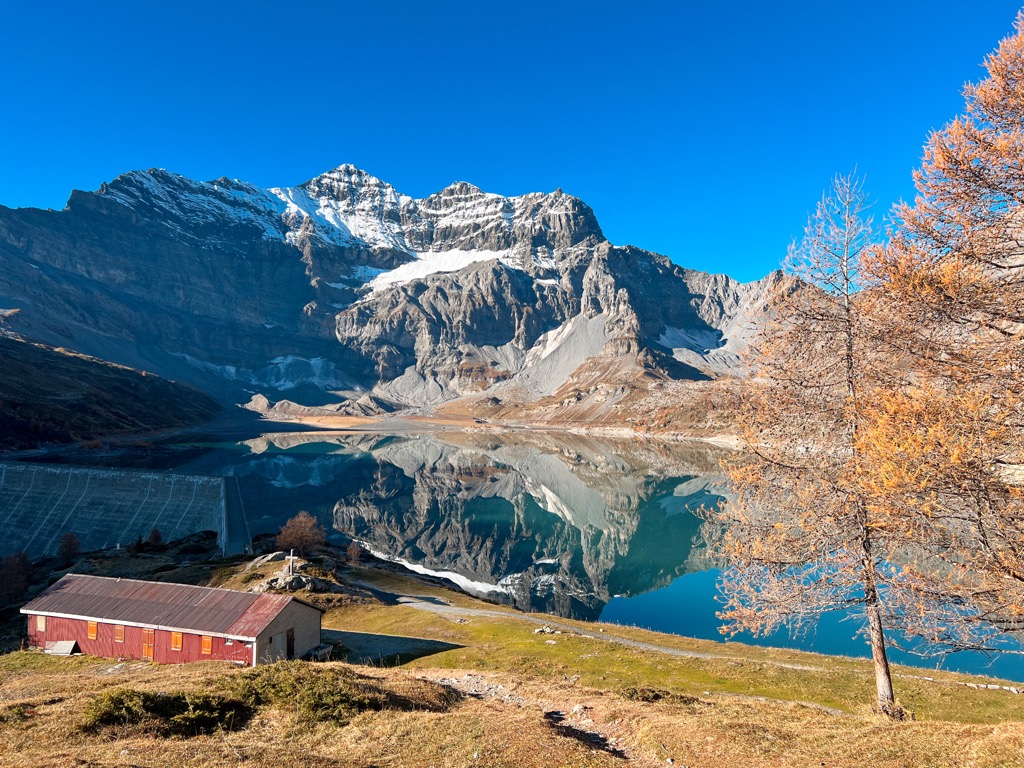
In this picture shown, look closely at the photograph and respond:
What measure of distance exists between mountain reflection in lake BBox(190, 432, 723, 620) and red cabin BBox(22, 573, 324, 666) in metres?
32.4

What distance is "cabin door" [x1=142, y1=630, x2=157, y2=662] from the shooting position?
30.2 m

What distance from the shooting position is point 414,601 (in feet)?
155

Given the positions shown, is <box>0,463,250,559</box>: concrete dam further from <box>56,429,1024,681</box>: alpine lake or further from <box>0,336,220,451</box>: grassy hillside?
<box>0,336,220,451</box>: grassy hillside

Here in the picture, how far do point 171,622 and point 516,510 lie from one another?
76.8 m

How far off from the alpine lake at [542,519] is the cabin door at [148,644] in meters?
30.7

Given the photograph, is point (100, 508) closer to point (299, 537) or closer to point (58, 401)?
point (299, 537)

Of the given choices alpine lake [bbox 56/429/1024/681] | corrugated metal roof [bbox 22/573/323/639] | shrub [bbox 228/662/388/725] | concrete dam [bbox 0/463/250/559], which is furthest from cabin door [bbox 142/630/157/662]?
concrete dam [bbox 0/463/250/559]

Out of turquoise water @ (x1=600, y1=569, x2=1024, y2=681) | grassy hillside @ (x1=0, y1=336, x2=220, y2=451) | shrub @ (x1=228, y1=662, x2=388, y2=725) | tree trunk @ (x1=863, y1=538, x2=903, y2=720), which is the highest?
grassy hillside @ (x1=0, y1=336, x2=220, y2=451)

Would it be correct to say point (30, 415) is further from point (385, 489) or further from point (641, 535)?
point (641, 535)

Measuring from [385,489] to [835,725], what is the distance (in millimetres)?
116037

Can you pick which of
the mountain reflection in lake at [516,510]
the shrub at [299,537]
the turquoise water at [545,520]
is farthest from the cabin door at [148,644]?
the mountain reflection in lake at [516,510]

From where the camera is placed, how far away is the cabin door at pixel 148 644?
1190 inches

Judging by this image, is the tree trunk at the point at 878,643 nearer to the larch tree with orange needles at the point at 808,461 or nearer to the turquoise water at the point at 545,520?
the larch tree with orange needles at the point at 808,461

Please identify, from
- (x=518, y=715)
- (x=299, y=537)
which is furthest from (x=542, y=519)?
(x=518, y=715)
